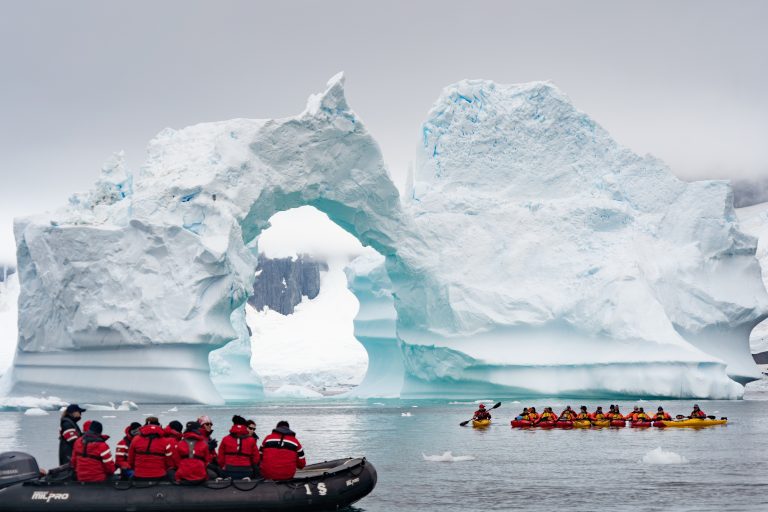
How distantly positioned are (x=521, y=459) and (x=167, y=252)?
18968 mm

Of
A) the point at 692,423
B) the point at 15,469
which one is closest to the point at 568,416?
the point at 692,423

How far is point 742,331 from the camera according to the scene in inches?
1646

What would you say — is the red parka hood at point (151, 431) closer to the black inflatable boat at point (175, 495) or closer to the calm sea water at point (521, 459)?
the black inflatable boat at point (175, 495)

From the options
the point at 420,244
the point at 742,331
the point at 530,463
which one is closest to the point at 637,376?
the point at 742,331

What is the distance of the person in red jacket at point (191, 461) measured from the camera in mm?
11297

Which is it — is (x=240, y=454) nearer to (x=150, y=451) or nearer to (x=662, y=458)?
(x=150, y=451)

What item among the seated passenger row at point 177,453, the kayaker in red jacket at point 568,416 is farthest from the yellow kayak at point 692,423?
the seated passenger row at point 177,453

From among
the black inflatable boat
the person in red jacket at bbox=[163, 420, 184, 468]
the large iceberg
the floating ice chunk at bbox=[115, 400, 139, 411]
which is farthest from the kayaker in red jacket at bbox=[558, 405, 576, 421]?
the large iceberg

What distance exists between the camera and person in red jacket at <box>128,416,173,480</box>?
11.3 meters

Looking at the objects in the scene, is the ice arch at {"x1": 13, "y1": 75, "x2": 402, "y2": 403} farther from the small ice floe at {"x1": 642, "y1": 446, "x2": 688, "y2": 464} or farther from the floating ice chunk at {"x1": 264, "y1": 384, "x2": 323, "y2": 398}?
the floating ice chunk at {"x1": 264, "y1": 384, "x2": 323, "y2": 398}

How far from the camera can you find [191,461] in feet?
37.2

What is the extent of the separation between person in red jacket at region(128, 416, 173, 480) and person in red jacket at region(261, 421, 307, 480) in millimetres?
1217

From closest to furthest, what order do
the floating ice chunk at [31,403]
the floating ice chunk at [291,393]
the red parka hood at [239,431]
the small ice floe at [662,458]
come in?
the red parka hood at [239,431] → the small ice floe at [662,458] → the floating ice chunk at [31,403] → the floating ice chunk at [291,393]

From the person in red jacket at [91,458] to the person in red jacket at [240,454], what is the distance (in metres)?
1.48
